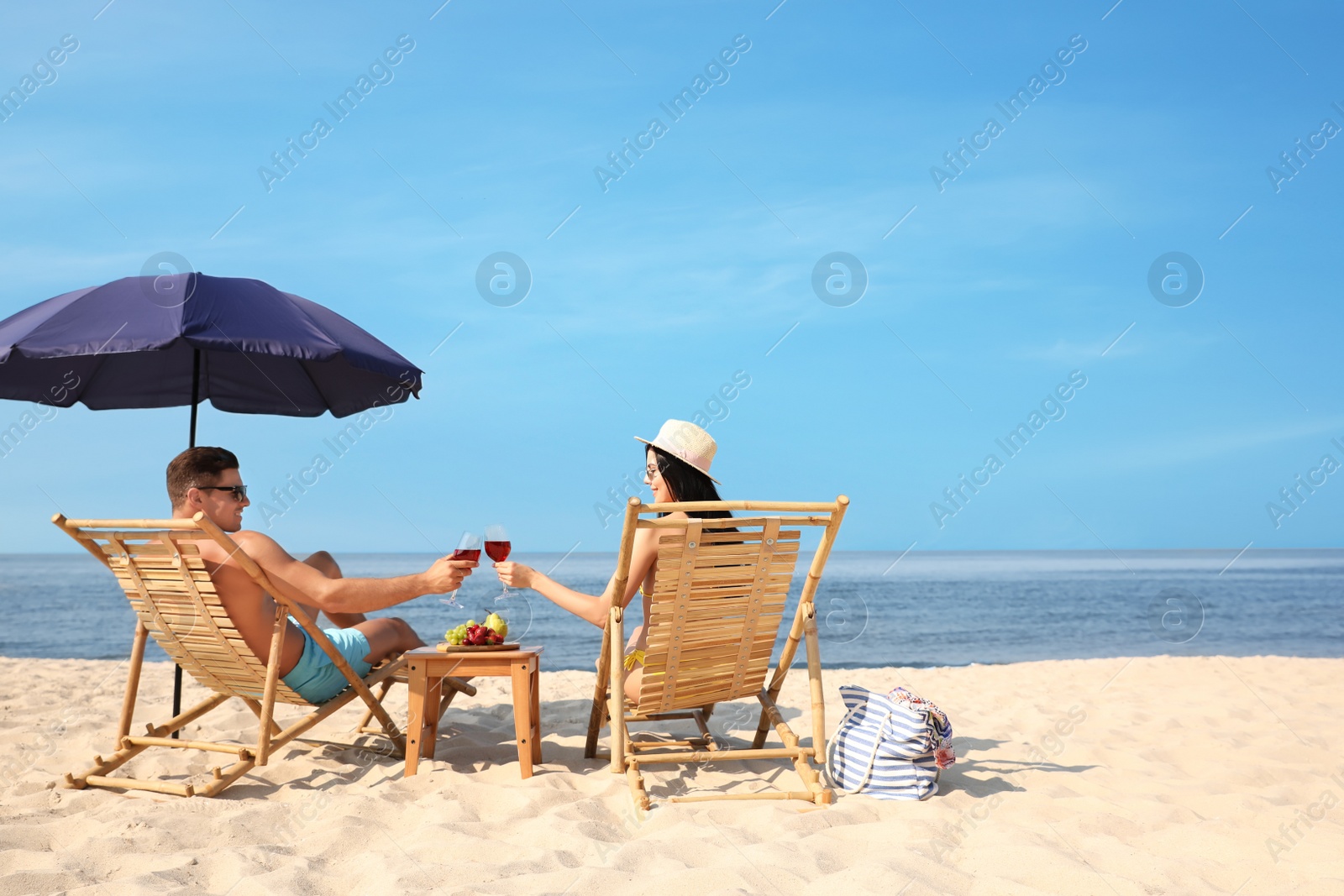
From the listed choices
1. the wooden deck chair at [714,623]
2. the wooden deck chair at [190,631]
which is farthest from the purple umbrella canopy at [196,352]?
the wooden deck chair at [714,623]

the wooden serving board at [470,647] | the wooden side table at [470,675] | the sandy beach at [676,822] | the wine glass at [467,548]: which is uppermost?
the wine glass at [467,548]

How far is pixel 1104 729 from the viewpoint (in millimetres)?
5102

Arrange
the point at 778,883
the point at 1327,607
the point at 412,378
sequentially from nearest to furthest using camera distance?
the point at 778,883 < the point at 412,378 < the point at 1327,607

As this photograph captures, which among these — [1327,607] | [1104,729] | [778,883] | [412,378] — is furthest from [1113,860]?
[1327,607]

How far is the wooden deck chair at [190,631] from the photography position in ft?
11.5

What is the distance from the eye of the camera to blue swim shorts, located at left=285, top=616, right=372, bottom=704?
383 centimetres

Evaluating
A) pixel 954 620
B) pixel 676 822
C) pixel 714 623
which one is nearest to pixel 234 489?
pixel 714 623

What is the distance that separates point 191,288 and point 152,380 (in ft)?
5.97

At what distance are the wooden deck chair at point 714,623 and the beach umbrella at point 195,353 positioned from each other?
164cm

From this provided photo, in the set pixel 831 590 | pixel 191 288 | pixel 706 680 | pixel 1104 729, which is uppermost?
pixel 191 288

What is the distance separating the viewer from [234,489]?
392cm

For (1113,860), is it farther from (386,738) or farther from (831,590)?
(831,590)

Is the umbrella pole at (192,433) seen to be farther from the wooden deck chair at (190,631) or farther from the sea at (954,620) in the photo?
the sea at (954,620)

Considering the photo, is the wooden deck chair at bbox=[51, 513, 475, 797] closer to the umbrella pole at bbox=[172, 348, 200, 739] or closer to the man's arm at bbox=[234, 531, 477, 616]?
the man's arm at bbox=[234, 531, 477, 616]
